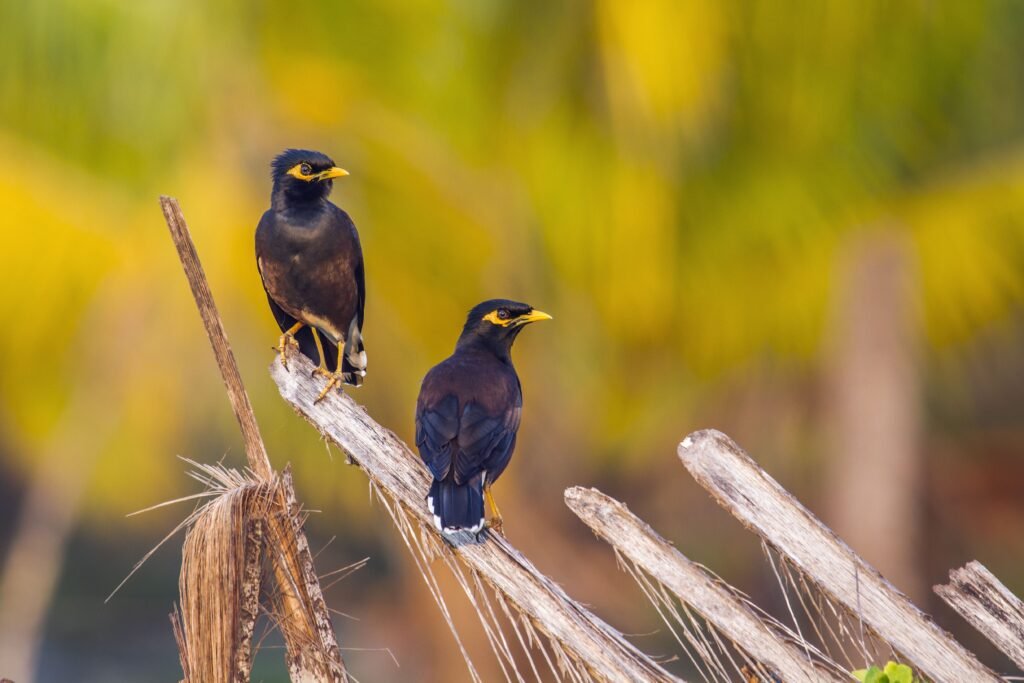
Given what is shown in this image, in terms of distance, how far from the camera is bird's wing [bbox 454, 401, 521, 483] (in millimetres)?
3193

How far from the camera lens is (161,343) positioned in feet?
34.3

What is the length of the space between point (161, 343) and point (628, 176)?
362 centimetres

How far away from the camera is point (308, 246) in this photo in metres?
4.25

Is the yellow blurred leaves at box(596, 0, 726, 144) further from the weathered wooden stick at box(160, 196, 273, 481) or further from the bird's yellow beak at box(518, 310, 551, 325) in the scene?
the weathered wooden stick at box(160, 196, 273, 481)

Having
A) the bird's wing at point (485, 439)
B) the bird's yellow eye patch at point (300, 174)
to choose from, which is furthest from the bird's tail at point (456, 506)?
the bird's yellow eye patch at point (300, 174)

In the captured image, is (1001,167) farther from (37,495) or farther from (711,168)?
(37,495)

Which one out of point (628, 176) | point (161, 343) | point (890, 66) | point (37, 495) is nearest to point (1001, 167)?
point (890, 66)

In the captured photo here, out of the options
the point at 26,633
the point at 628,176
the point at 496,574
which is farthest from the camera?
the point at 26,633

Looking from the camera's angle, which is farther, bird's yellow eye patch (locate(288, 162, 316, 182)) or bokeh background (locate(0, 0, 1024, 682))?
bokeh background (locate(0, 0, 1024, 682))

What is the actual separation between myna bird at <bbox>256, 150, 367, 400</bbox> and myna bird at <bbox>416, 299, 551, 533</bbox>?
1.65ft

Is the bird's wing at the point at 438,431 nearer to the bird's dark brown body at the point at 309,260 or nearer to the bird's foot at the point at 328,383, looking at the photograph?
the bird's foot at the point at 328,383

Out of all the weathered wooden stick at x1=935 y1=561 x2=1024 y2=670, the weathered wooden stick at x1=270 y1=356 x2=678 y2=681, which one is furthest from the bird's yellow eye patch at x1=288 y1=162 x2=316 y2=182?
the weathered wooden stick at x1=935 y1=561 x2=1024 y2=670

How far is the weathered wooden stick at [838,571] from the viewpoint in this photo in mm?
1969

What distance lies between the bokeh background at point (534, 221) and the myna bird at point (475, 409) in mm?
5530
